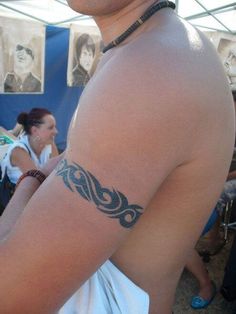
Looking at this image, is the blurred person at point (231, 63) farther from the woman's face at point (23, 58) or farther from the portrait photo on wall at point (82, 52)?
the woman's face at point (23, 58)

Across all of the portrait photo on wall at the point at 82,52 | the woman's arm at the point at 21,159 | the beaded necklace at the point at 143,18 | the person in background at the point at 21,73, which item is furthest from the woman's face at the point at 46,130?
the beaded necklace at the point at 143,18

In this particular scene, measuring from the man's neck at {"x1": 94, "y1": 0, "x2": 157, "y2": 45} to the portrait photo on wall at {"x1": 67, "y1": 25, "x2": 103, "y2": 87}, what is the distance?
11.0ft

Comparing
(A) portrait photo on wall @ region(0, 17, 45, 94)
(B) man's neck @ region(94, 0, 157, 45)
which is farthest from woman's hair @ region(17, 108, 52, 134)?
(B) man's neck @ region(94, 0, 157, 45)

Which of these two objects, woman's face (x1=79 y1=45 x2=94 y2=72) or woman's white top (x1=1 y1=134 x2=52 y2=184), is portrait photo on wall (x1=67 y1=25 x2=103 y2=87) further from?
woman's white top (x1=1 y1=134 x2=52 y2=184)

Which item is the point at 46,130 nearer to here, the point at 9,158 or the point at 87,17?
the point at 9,158

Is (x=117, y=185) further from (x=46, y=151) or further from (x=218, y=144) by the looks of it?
(x=46, y=151)

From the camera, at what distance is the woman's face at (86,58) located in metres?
4.15

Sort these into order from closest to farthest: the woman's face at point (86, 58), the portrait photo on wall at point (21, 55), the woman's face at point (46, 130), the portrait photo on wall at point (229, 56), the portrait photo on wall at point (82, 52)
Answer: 1. the woman's face at point (46, 130)
2. the portrait photo on wall at point (21, 55)
3. the portrait photo on wall at point (82, 52)
4. the woman's face at point (86, 58)
5. the portrait photo on wall at point (229, 56)

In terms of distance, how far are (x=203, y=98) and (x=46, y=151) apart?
9.24ft

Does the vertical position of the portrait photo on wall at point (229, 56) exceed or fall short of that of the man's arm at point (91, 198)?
it exceeds it

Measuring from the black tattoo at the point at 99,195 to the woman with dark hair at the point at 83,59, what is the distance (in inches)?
149

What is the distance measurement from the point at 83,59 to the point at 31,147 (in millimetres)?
1678

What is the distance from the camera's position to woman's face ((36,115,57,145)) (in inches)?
126

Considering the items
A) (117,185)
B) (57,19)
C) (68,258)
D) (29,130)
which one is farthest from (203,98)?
(57,19)
